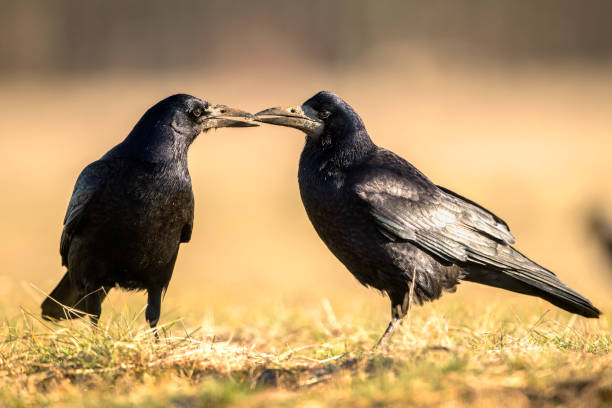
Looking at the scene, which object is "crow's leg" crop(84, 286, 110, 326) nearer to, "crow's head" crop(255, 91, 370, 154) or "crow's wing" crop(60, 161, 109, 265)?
"crow's wing" crop(60, 161, 109, 265)

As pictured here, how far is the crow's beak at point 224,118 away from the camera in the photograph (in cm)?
502

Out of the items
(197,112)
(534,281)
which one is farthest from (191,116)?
(534,281)

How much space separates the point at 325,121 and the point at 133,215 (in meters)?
1.37

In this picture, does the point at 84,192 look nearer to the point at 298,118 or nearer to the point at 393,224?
the point at 298,118

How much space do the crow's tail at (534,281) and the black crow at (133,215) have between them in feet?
6.17

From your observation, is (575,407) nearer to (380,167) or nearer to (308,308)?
(380,167)

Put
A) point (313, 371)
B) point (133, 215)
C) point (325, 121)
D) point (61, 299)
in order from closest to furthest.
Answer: point (313, 371), point (133, 215), point (325, 121), point (61, 299)

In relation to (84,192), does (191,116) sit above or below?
above

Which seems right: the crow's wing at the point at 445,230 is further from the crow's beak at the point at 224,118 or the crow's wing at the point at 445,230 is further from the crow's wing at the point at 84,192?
the crow's wing at the point at 84,192

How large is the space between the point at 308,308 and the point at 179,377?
9.49 feet

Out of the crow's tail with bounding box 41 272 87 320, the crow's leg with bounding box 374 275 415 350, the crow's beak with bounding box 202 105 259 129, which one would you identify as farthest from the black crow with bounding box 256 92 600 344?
the crow's tail with bounding box 41 272 87 320

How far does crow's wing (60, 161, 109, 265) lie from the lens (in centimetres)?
441

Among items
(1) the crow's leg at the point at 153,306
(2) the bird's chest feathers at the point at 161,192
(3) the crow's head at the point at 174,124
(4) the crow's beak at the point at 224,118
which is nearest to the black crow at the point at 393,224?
(4) the crow's beak at the point at 224,118

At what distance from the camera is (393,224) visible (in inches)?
174
